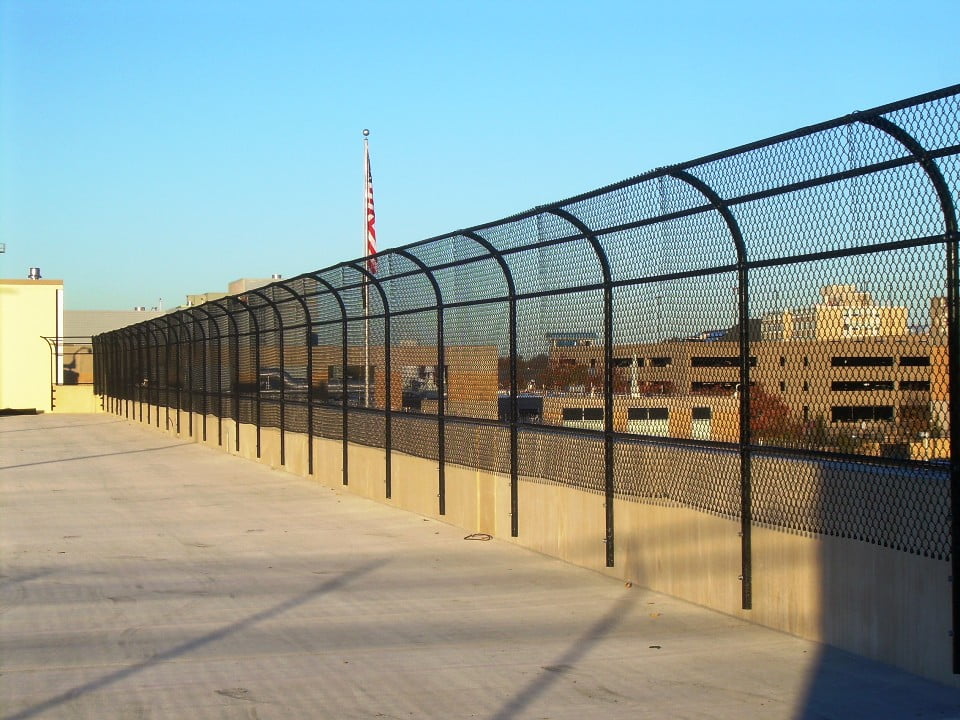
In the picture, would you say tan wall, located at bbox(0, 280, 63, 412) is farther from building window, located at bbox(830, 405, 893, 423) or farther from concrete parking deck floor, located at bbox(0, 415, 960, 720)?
building window, located at bbox(830, 405, 893, 423)

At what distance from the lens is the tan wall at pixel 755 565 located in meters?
5.57

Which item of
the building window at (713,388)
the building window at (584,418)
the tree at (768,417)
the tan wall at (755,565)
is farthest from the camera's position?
the building window at (584,418)

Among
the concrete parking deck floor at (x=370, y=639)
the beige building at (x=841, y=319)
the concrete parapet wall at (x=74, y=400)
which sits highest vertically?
the beige building at (x=841, y=319)

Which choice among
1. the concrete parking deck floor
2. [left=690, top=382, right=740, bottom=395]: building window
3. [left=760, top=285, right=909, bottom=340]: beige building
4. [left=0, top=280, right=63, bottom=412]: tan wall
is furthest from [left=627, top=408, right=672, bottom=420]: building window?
[left=0, top=280, right=63, bottom=412]: tan wall

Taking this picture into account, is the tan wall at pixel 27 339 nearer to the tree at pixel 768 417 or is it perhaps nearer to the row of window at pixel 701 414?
the row of window at pixel 701 414

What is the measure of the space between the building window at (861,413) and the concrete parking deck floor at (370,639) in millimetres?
1137

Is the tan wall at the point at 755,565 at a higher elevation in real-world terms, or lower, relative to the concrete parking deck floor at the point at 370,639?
higher

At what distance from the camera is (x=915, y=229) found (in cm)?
551

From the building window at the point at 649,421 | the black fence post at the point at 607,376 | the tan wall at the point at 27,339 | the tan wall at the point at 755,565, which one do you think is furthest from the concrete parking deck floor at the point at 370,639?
the tan wall at the point at 27,339

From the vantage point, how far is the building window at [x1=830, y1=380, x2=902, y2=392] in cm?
582

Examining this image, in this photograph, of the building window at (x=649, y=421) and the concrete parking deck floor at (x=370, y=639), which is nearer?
the concrete parking deck floor at (x=370, y=639)

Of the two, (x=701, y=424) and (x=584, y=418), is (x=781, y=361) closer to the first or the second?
(x=701, y=424)

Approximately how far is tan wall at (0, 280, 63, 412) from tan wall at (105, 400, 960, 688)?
48.0 m

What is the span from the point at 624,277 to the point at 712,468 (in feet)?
4.99
